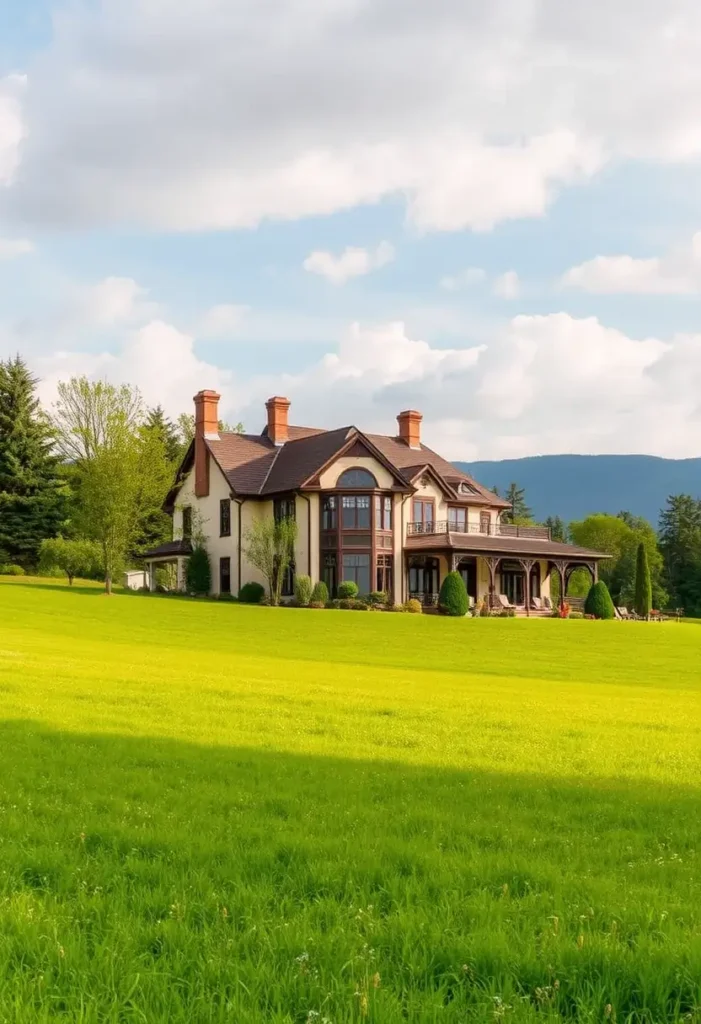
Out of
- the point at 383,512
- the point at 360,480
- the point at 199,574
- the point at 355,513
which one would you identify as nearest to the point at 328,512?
the point at 355,513

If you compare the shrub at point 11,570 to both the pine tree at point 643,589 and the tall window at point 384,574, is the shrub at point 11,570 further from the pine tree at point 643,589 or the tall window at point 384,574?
the pine tree at point 643,589

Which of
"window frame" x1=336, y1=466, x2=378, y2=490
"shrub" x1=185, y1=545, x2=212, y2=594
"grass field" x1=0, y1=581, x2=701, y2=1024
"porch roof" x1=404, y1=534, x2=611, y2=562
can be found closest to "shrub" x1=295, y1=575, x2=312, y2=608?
"window frame" x1=336, y1=466, x2=378, y2=490

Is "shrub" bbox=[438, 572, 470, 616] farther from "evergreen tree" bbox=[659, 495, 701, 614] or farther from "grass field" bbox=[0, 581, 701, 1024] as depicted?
"evergreen tree" bbox=[659, 495, 701, 614]

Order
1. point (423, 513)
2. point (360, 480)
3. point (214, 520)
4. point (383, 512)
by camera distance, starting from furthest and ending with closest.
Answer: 1. point (214, 520)
2. point (423, 513)
3. point (383, 512)
4. point (360, 480)

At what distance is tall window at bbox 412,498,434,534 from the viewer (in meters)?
54.7

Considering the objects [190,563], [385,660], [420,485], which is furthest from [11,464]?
[385,660]

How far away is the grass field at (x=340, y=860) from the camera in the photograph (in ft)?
12.7

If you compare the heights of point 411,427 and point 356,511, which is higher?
point 411,427

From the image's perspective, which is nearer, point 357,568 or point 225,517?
point 357,568

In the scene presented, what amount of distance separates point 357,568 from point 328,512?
3383 mm

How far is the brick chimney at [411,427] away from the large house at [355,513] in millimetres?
64

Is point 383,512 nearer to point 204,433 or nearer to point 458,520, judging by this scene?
Result: point 458,520

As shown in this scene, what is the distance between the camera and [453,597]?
48.5 metres

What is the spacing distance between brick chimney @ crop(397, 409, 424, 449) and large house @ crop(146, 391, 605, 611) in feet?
0.21
